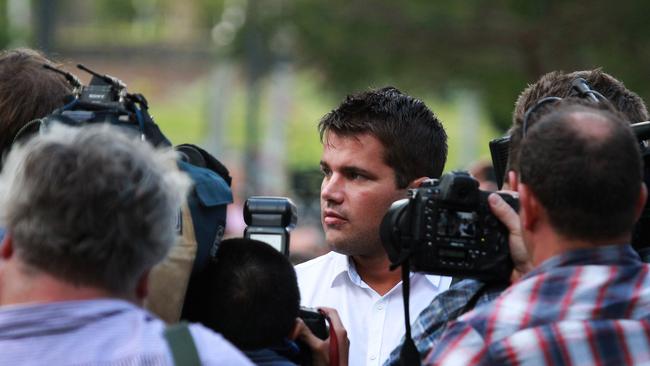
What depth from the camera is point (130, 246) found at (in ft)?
8.75

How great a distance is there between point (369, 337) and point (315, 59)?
434 inches

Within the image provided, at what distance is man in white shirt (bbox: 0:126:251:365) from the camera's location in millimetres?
2615

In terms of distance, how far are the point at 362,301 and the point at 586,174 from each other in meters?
1.62

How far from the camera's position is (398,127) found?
444 cm

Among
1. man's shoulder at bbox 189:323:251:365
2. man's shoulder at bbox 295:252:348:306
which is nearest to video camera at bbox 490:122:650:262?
man's shoulder at bbox 295:252:348:306

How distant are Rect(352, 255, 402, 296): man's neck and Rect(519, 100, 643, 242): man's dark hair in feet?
4.84

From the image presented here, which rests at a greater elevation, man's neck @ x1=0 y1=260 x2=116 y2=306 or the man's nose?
man's neck @ x1=0 y1=260 x2=116 y2=306

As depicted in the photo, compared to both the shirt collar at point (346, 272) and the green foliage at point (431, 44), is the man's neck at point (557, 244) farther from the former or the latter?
the green foliage at point (431, 44)

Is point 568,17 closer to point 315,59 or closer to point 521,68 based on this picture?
point 521,68

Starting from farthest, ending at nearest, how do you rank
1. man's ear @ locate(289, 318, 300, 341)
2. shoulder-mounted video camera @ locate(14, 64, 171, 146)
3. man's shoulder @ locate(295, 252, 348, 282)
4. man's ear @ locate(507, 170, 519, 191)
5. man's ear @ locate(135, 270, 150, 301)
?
man's shoulder @ locate(295, 252, 348, 282)
man's ear @ locate(289, 318, 300, 341)
shoulder-mounted video camera @ locate(14, 64, 171, 146)
man's ear @ locate(507, 170, 519, 191)
man's ear @ locate(135, 270, 150, 301)

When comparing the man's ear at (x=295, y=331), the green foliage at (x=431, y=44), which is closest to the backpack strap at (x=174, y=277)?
the man's ear at (x=295, y=331)

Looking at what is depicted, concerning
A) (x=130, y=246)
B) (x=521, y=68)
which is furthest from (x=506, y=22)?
(x=130, y=246)

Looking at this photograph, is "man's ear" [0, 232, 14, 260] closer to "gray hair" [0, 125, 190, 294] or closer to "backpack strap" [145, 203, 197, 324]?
"gray hair" [0, 125, 190, 294]

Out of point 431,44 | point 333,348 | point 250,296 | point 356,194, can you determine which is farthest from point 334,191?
point 431,44
